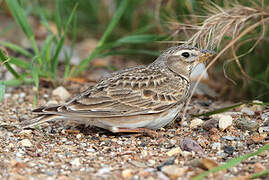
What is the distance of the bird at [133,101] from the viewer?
5160 millimetres

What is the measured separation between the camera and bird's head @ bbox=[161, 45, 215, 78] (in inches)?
224

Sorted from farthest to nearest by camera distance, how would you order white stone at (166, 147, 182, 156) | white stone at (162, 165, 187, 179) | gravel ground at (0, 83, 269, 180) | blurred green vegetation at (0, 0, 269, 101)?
blurred green vegetation at (0, 0, 269, 101) < white stone at (166, 147, 182, 156) < gravel ground at (0, 83, 269, 180) < white stone at (162, 165, 187, 179)

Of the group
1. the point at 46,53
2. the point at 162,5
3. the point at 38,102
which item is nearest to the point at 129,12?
the point at 162,5

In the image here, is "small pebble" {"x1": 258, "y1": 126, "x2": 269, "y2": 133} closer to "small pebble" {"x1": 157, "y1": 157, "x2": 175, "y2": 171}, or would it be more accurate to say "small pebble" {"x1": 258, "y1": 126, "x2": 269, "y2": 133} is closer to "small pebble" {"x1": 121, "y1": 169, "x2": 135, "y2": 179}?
"small pebble" {"x1": 157, "y1": 157, "x2": 175, "y2": 171}

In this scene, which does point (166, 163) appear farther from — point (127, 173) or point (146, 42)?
point (146, 42)

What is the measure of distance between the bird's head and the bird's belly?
69 centimetres

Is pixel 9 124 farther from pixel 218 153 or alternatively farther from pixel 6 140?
pixel 218 153

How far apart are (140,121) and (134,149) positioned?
18.1 inches

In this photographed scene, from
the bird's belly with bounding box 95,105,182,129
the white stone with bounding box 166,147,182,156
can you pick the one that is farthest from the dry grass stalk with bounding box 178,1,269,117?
the white stone with bounding box 166,147,182,156

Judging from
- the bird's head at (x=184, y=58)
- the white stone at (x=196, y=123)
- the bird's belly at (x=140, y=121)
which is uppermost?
the bird's head at (x=184, y=58)

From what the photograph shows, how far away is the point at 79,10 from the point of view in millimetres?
9898

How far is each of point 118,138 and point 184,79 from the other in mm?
1271

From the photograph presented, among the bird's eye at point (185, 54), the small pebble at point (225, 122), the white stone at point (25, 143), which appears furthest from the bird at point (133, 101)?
the small pebble at point (225, 122)

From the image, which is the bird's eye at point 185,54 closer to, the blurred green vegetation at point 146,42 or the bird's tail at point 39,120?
the blurred green vegetation at point 146,42
